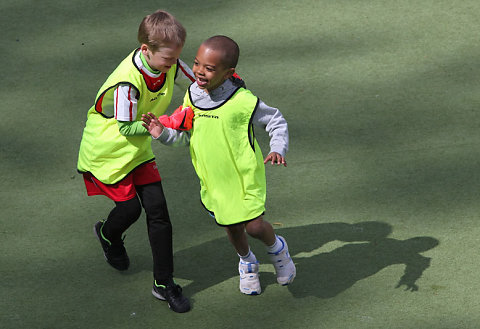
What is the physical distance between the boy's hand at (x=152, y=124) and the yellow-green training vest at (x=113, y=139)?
0.60ft

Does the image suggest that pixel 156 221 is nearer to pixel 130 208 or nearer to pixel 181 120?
pixel 130 208

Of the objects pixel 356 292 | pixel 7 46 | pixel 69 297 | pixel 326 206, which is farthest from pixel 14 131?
pixel 356 292

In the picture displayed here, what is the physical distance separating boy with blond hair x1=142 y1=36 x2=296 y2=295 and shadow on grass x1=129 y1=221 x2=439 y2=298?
1.45ft

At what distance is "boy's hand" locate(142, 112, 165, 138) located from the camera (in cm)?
343

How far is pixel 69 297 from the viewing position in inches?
153

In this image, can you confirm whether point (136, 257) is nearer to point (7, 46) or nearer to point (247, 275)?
point (247, 275)

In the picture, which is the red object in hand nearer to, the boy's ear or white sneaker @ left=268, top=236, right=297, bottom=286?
the boy's ear

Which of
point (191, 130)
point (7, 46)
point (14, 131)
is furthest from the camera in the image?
point (7, 46)

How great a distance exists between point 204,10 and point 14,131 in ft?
6.62

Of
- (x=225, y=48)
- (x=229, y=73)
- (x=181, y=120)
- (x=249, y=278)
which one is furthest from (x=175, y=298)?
(x=225, y=48)

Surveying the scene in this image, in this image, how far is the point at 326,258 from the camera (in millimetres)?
4105

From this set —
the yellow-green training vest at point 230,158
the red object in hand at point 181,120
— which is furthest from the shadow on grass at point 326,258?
the red object in hand at point 181,120

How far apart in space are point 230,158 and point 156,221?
486 mm

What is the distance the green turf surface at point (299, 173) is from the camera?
3.81m
